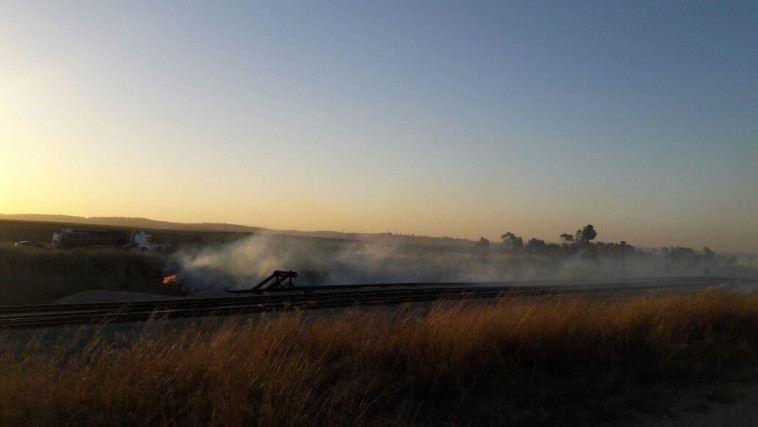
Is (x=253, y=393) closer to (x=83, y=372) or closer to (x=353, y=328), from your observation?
(x=83, y=372)

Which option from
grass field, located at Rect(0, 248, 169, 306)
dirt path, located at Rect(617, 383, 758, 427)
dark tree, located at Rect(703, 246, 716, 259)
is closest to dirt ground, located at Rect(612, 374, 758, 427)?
dirt path, located at Rect(617, 383, 758, 427)

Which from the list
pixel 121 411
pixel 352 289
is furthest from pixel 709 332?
pixel 352 289

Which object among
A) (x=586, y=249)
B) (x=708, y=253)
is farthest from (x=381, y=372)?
(x=708, y=253)

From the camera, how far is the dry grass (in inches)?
238

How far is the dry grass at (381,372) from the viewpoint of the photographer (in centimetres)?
605

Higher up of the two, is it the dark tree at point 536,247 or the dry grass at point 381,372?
the dark tree at point 536,247

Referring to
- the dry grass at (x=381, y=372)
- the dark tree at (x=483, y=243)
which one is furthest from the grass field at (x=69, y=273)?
the dark tree at (x=483, y=243)

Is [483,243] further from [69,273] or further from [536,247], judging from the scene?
[69,273]

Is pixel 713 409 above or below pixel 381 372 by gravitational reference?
below

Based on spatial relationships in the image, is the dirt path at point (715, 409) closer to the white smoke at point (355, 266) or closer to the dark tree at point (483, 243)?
the white smoke at point (355, 266)

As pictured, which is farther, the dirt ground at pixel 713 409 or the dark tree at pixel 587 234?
the dark tree at pixel 587 234

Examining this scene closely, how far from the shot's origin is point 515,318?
36.9 feet

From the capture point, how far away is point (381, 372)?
318 inches

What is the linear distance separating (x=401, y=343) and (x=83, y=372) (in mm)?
4559
